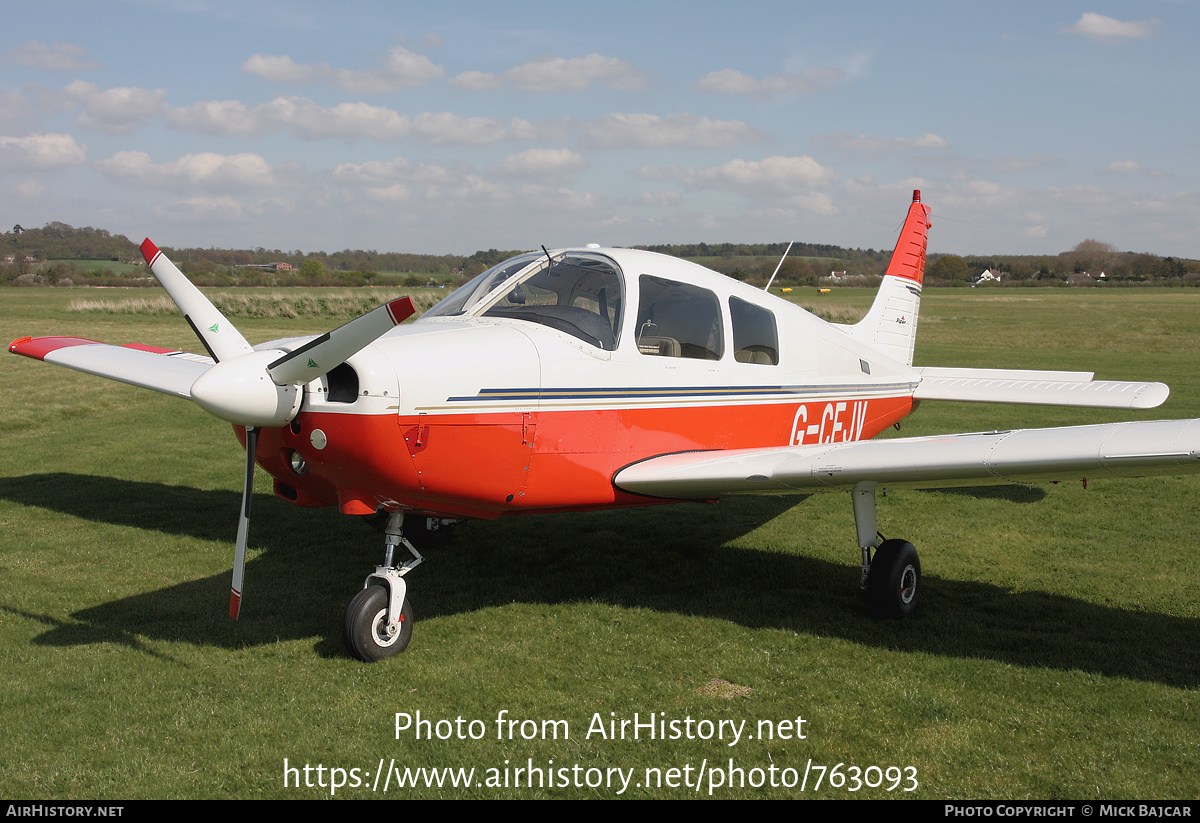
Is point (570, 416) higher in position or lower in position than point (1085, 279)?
lower

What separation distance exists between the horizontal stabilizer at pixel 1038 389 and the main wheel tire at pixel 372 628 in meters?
5.65

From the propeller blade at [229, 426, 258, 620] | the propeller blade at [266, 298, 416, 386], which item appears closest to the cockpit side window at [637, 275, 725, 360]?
the propeller blade at [266, 298, 416, 386]

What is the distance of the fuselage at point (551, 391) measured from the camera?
4.57 m

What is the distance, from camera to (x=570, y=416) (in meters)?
5.26

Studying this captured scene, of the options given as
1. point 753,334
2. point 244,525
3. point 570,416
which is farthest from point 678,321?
point 244,525

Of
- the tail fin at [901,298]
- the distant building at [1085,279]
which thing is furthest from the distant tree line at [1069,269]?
the tail fin at [901,298]

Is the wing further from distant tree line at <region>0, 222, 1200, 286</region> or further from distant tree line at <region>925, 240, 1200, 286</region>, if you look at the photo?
distant tree line at <region>925, 240, 1200, 286</region>

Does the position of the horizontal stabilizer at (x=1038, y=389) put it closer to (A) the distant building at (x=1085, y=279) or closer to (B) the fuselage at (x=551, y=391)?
(B) the fuselage at (x=551, y=391)

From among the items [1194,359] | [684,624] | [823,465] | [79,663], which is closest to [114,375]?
[79,663]

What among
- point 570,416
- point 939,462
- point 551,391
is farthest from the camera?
point 570,416

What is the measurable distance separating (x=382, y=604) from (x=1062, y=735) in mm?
3727

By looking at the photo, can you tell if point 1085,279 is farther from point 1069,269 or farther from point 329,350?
point 329,350

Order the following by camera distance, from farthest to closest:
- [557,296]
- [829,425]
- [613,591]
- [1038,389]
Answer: [1038,389] < [829,425] < [613,591] < [557,296]

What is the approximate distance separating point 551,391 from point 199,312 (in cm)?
221
